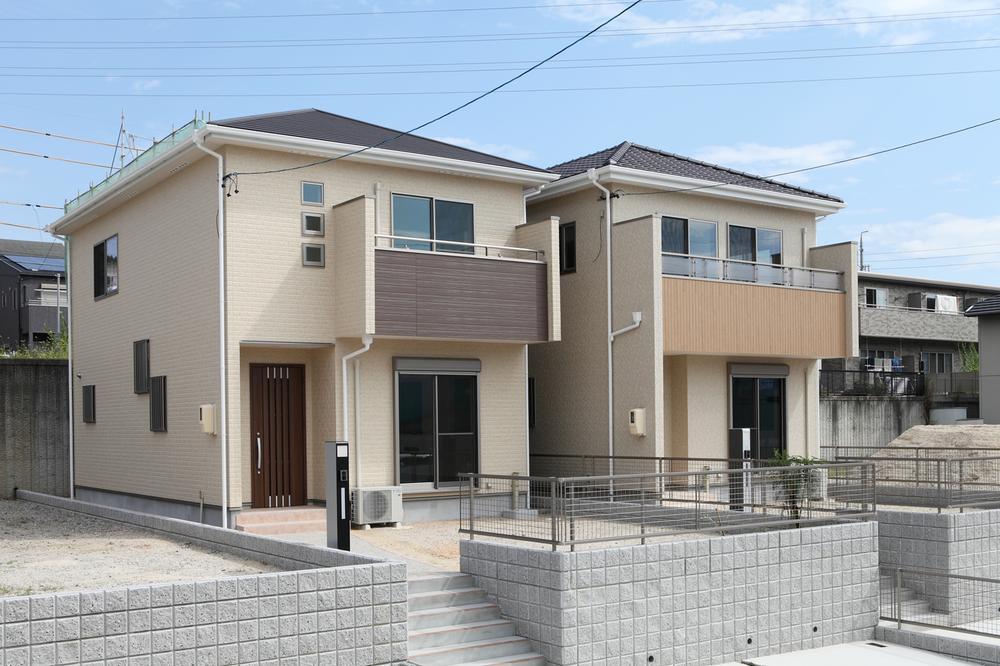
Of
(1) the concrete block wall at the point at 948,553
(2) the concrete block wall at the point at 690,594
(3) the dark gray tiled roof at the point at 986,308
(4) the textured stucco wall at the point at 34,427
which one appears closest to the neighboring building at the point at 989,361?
(3) the dark gray tiled roof at the point at 986,308

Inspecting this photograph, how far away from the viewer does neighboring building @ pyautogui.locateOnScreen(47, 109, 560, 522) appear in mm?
15555

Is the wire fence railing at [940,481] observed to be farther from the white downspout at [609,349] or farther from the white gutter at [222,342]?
the white gutter at [222,342]

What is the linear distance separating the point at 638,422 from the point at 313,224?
652 cm

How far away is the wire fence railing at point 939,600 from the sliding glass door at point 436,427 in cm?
681

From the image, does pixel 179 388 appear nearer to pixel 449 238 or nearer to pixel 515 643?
pixel 449 238

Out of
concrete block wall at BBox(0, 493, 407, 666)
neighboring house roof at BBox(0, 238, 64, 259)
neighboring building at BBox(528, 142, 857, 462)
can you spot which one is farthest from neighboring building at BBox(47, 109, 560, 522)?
neighboring house roof at BBox(0, 238, 64, 259)

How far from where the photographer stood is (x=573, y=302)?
773 inches

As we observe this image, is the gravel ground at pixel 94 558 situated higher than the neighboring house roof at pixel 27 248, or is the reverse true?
the neighboring house roof at pixel 27 248

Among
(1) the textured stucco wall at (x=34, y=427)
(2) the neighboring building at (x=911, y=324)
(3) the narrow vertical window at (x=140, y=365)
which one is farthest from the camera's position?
(2) the neighboring building at (x=911, y=324)

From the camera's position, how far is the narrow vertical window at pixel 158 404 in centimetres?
1764

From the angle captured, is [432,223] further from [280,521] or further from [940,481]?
[940,481]

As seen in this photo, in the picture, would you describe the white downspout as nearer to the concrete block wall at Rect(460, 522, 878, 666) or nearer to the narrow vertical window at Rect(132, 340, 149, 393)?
the concrete block wall at Rect(460, 522, 878, 666)

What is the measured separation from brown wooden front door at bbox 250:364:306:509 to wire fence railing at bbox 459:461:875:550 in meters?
4.13

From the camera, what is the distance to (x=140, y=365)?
61.3ft
